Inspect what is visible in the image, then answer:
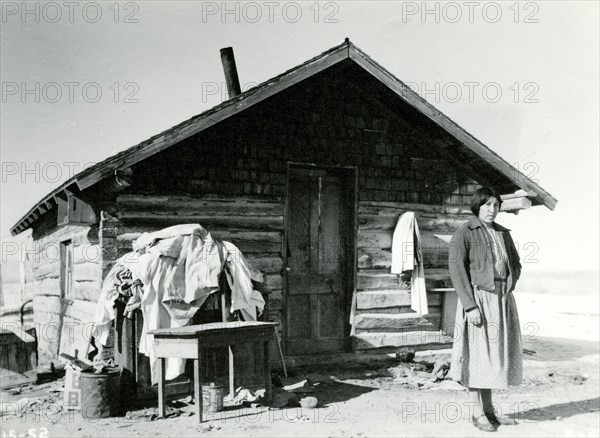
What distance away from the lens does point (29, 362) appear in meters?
8.50

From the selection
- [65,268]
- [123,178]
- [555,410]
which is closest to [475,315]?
[555,410]

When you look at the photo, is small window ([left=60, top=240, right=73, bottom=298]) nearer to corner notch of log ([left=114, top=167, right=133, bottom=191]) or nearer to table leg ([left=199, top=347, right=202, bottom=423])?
corner notch of log ([left=114, top=167, right=133, bottom=191])

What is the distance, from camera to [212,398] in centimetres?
654

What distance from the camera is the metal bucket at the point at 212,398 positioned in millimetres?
6520

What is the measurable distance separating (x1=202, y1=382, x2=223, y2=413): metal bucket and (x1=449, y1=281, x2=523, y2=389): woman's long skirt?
261cm

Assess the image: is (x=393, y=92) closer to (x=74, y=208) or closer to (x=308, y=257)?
(x=308, y=257)

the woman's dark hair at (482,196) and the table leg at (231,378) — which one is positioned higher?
the woman's dark hair at (482,196)

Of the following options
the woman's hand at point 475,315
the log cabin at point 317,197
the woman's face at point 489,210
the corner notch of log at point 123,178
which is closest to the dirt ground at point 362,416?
the woman's hand at point 475,315

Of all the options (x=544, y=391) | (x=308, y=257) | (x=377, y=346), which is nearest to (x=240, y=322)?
(x=308, y=257)

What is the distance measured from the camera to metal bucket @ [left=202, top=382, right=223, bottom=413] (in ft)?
21.4

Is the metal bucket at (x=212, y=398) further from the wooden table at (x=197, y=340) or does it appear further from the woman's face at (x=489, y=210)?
the woman's face at (x=489, y=210)

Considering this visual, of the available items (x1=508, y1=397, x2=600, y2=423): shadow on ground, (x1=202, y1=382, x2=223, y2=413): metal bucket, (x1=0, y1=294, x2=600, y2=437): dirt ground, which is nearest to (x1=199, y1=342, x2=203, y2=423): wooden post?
(x1=0, y1=294, x2=600, y2=437): dirt ground

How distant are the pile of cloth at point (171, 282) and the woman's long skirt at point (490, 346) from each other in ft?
8.90

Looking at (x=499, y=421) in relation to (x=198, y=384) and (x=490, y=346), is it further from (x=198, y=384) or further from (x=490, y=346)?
(x=198, y=384)
